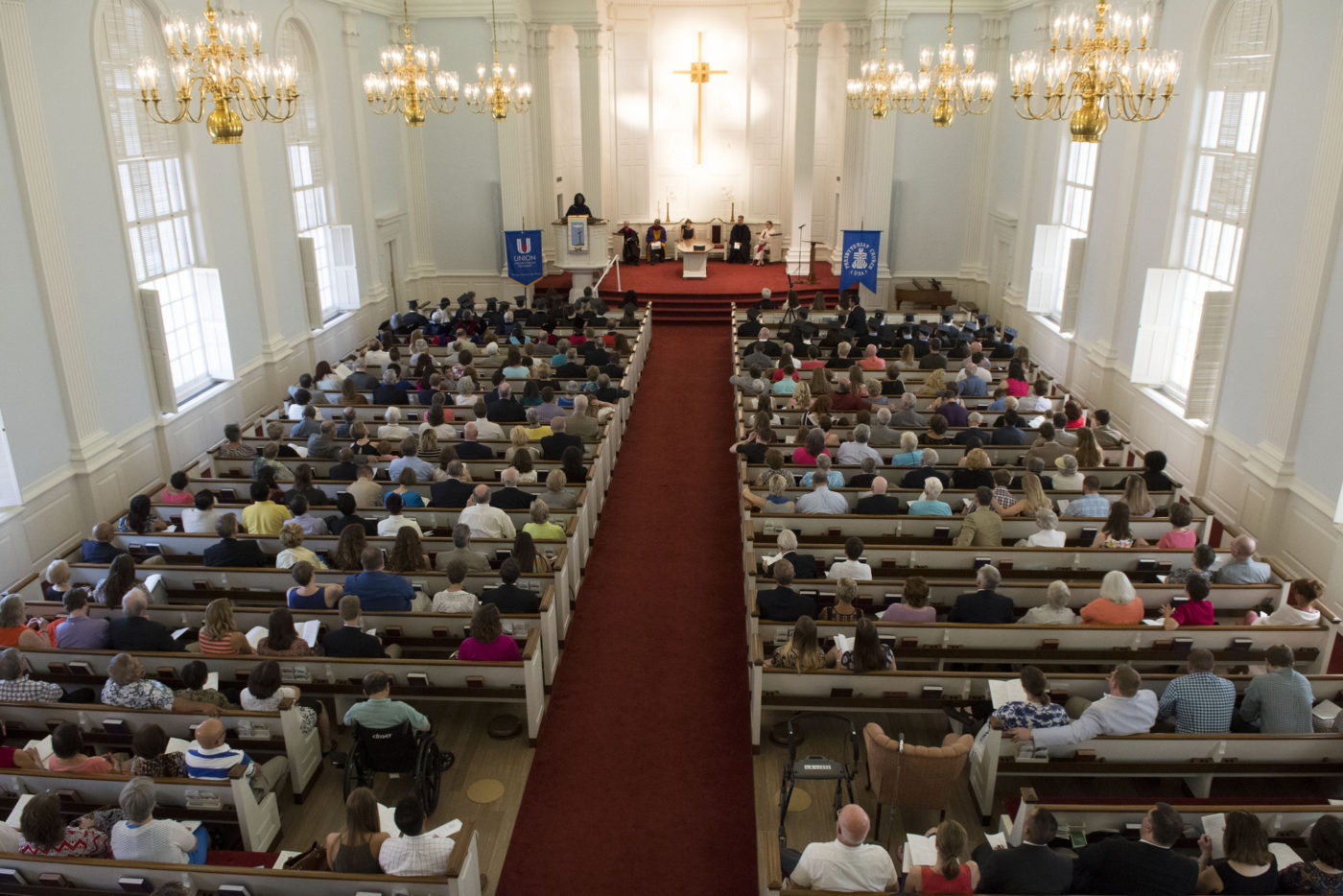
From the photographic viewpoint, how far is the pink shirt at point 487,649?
7.22 meters

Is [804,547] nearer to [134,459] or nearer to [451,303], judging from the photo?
[134,459]

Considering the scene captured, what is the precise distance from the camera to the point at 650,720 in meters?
7.89

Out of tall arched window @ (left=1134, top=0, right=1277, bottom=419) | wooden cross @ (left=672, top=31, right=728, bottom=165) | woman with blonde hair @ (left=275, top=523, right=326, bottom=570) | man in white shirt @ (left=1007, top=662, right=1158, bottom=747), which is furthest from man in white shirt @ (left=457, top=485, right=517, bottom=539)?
wooden cross @ (left=672, top=31, right=728, bottom=165)

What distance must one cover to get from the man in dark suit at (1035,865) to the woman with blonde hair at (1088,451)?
259 inches

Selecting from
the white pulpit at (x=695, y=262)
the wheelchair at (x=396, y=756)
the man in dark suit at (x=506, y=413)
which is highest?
the white pulpit at (x=695, y=262)

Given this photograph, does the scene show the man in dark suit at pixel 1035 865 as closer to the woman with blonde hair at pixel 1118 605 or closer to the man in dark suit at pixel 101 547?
the woman with blonde hair at pixel 1118 605

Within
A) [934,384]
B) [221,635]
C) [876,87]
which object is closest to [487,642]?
[221,635]

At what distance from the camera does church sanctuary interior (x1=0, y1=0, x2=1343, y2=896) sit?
237 inches

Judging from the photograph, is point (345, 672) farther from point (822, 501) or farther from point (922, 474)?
point (922, 474)

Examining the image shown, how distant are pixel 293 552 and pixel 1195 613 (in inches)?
300

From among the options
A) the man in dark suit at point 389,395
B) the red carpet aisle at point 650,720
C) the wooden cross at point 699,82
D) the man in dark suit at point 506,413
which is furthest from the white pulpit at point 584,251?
the red carpet aisle at point 650,720

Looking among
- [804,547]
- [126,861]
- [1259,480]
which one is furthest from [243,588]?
[1259,480]

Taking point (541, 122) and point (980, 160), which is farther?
point (541, 122)

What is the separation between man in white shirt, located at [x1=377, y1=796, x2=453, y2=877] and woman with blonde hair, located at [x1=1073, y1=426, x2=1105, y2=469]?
27.2 ft
